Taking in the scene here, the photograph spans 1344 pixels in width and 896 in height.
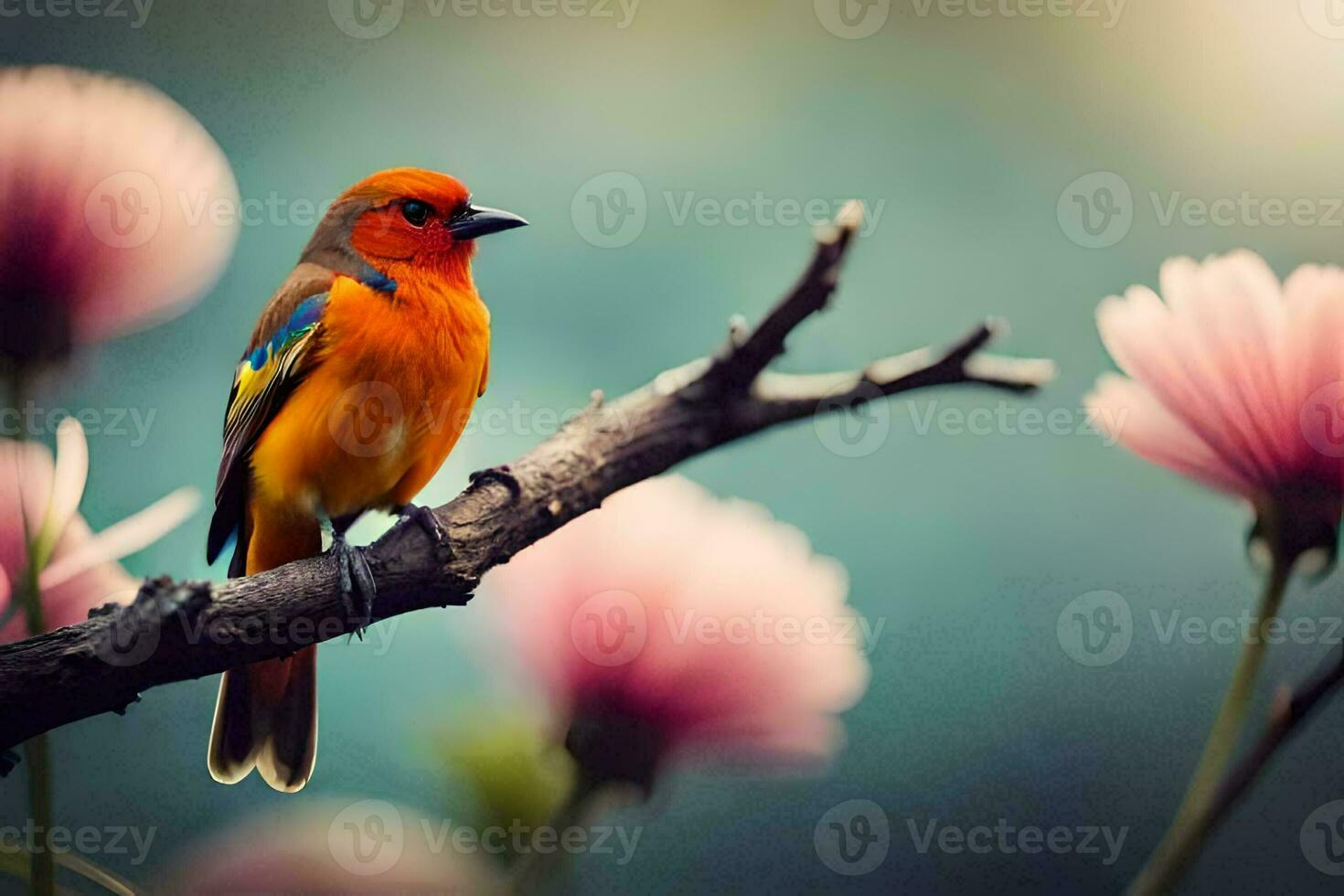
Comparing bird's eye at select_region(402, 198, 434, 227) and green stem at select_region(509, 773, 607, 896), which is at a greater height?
bird's eye at select_region(402, 198, 434, 227)

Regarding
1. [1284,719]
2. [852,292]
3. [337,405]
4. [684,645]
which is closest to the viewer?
[1284,719]

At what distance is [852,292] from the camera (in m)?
0.91

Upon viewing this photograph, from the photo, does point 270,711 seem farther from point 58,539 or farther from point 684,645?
point 684,645

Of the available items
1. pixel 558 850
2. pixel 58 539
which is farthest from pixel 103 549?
pixel 558 850

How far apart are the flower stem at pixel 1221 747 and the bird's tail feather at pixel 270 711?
0.51 meters

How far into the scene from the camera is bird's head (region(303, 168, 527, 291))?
750 millimetres

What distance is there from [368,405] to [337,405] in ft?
0.06

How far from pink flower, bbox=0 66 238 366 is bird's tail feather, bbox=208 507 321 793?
0.17 meters

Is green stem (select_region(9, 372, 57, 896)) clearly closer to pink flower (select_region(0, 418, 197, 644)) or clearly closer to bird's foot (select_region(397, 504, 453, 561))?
pink flower (select_region(0, 418, 197, 644))

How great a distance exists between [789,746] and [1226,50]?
70 centimetres

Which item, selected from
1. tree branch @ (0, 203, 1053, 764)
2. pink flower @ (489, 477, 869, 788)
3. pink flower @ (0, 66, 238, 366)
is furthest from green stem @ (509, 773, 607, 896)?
pink flower @ (0, 66, 238, 366)

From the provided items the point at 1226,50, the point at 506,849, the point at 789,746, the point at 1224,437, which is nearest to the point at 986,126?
the point at 1226,50

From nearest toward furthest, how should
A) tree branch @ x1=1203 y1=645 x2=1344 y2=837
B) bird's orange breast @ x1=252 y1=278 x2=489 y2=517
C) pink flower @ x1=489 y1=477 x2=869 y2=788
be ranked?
tree branch @ x1=1203 y1=645 x2=1344 y2=837 → pink flower @ x1=489 y1=477 x2=869 y2=788 → bird's orange breast @ x1=252 y1=278 x2=489 y2=517

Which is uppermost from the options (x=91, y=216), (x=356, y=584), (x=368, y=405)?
(x=91, y=216)
